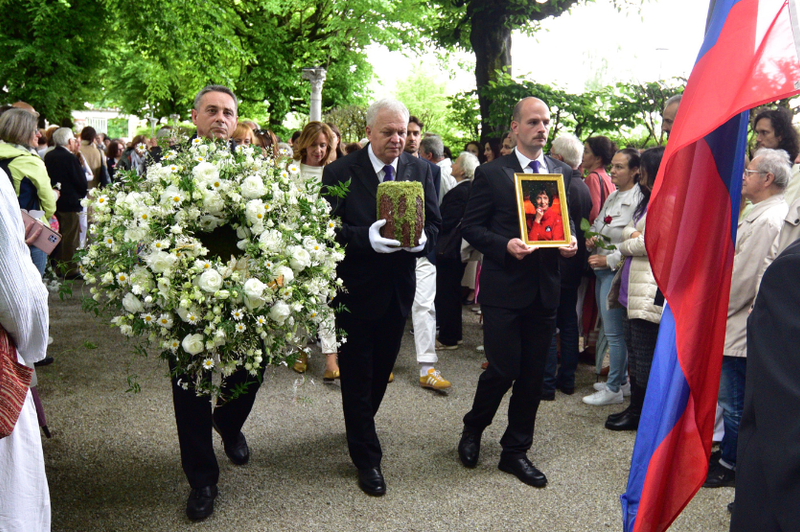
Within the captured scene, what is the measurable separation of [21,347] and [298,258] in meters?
1.28

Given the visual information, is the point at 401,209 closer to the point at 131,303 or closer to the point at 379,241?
the point at 379,241

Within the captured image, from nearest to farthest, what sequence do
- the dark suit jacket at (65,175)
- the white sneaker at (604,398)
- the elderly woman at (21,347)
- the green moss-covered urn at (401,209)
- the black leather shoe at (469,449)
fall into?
1. the elderly woman at (21,347)
2. the green moss-covered urn at (401,209)
3. the black leather shoe at (469,449)
4. the white sneaker at (604,398)
5. the dark suit jacket at (65,175)

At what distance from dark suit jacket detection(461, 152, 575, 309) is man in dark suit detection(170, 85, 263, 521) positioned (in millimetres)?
1709

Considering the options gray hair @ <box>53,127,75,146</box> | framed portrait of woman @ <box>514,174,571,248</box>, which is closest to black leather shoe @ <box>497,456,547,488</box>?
framed portrait of woman @ <box>514,174,571,248</box>

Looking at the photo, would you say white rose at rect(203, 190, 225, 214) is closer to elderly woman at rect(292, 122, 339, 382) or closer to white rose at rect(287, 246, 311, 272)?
white rose at rect(287, 246, 311, 272)

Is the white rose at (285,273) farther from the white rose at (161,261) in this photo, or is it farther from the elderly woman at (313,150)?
the elderly woman at (313,150)

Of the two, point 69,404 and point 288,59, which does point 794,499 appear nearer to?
point 69,404

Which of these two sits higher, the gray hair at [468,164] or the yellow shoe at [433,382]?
the gray hair at [468,164]

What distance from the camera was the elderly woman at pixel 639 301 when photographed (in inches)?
194

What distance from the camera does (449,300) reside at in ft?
25.5

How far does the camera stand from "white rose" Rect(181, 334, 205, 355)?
3076 millimetres

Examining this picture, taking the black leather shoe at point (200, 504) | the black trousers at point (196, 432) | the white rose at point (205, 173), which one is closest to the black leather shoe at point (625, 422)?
the black trousers at point (196, 432)

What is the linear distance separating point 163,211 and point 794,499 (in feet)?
9.30

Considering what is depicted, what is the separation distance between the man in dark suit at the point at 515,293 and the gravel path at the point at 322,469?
36 centimetres
